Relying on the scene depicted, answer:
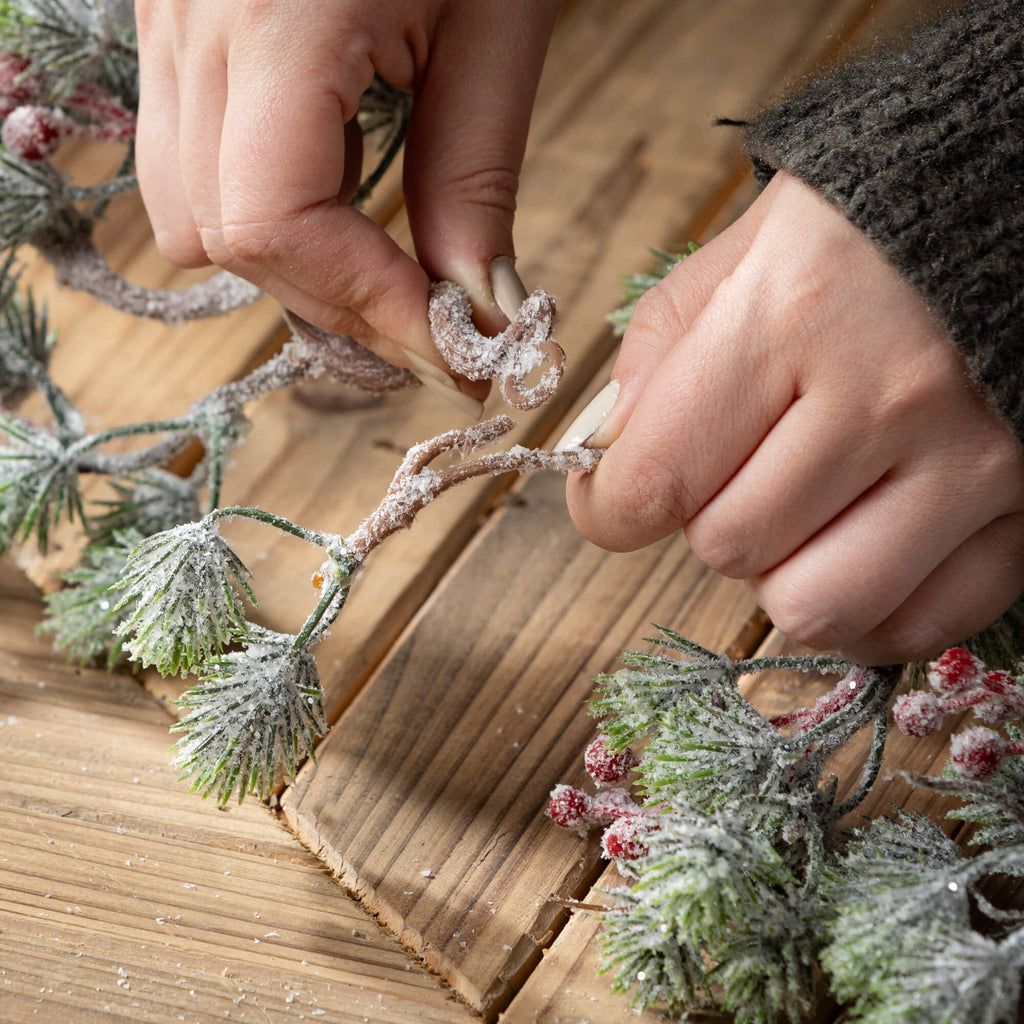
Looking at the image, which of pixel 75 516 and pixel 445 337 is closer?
pixel 445 337

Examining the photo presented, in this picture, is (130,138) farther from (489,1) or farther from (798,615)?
(798,615)

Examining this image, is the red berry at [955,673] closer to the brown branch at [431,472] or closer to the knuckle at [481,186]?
the brown branch at [431,472]

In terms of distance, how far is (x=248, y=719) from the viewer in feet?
1.55

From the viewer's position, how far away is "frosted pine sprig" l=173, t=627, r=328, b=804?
18.5 inches

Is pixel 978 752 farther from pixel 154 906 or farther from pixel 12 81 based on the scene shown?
pixel 12 81

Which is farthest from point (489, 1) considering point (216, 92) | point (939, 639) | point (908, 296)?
point (939, 639)

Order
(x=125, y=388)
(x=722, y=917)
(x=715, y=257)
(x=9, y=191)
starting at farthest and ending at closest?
(x=125, y=388) < (x=9, y=191) < (x=715, y=257) < (x=722, y=917)

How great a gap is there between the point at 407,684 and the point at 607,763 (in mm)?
149

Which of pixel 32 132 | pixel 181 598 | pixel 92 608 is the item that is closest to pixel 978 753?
pixel 181 598

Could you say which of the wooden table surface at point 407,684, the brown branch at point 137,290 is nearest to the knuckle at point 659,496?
the wooden table surface at point 407,684

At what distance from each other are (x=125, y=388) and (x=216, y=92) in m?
0.32

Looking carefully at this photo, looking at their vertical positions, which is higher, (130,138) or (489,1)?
(489,1)

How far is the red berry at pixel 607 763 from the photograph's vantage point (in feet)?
1.73

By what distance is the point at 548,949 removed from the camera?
1.66 feet
